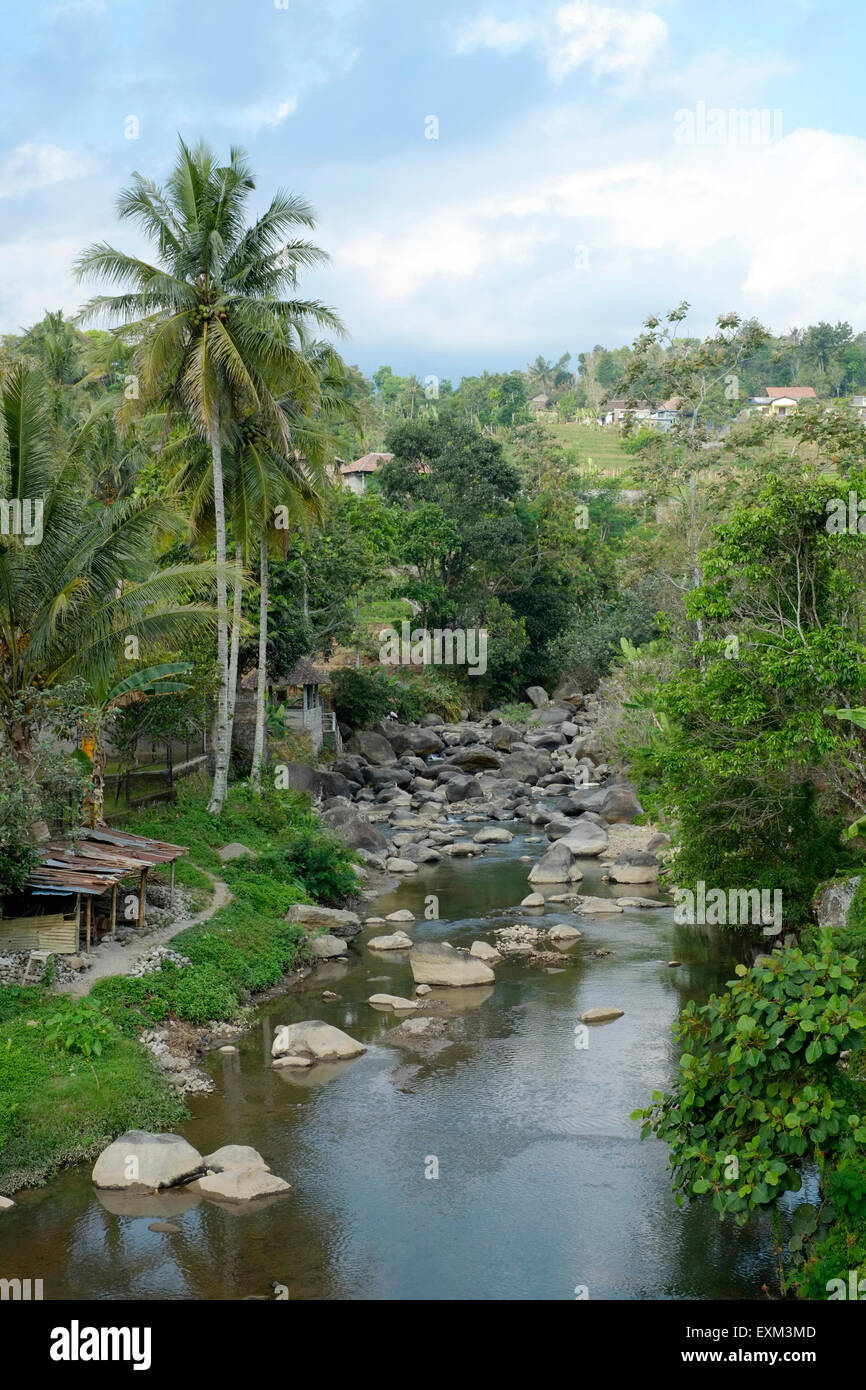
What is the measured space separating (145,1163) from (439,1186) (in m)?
3.30

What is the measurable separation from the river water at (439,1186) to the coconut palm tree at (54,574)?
632cm

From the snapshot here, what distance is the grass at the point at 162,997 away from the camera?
13.7 m

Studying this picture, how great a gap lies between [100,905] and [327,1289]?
964cm

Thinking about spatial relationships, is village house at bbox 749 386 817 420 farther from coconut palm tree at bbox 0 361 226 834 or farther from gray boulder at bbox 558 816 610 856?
coconut palm tree at bbox 0 361 226 834

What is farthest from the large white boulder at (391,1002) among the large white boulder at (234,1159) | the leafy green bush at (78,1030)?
the large white boulder at (234,1159)

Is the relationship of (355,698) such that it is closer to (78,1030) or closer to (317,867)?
(317,867)

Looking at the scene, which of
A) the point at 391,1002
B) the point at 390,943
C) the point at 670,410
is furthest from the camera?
the point at 670,410

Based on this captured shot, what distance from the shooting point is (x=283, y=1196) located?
13.0 meters

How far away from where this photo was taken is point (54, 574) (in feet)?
60.2

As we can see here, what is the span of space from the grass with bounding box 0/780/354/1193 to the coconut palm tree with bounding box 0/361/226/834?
3.72 metres

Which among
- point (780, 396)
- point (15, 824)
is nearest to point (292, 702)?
point (15, 824)

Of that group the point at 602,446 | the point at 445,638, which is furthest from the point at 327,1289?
the point at 602,446

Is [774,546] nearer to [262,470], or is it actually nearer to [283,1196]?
[283,1196]

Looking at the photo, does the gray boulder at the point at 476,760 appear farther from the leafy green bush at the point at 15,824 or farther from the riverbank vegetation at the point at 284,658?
the leafy green bush at the point at 15,824
